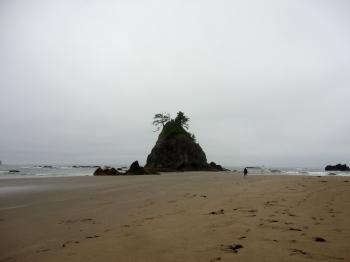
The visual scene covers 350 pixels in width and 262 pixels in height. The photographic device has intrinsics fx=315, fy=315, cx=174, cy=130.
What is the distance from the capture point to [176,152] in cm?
6862

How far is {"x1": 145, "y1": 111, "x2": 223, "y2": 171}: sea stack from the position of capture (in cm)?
6694

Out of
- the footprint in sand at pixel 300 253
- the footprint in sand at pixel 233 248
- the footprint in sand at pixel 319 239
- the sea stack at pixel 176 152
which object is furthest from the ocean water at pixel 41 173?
the footprint in sand at pixel 300 253

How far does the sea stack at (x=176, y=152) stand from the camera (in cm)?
6694

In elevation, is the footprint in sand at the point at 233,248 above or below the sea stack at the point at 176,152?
below

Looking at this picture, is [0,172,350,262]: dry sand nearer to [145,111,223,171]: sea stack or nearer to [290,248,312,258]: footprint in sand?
[290,248,312,258]: footprint in sand

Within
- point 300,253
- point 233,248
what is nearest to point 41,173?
point 233,248

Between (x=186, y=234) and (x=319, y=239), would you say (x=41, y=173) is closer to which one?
(x=186, y=234)

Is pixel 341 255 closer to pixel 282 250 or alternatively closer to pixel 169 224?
pixel 282 250

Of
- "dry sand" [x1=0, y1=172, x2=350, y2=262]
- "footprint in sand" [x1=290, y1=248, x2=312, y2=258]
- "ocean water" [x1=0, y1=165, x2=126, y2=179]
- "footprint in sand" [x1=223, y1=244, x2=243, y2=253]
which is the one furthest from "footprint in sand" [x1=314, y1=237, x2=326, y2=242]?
"ocean water" [x1=0, y1=165, x2=126, y2=179]

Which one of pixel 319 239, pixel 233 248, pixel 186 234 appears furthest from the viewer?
pixel 186 234

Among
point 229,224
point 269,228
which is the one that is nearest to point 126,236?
point 229,224

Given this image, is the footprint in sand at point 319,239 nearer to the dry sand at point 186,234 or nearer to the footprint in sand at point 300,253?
the dry sand at point 186,234

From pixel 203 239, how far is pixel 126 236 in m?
1.47

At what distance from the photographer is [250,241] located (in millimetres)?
4723
